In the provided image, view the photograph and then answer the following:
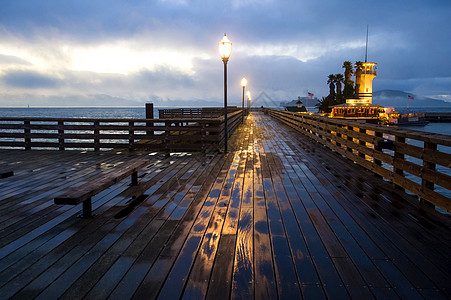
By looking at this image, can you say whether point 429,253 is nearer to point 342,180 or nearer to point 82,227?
point 342,180

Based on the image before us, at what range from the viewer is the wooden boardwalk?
2414 millimetres

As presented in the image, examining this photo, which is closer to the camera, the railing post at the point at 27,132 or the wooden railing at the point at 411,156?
the wooden railing at the point at 411,156

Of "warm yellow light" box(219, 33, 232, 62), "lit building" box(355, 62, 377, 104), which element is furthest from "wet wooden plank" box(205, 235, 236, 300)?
"lit building" box(355, 62, 377, 104)

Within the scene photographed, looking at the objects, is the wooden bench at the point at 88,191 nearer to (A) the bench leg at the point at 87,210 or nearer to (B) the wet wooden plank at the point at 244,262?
(A) the bench leg at the point at 87,210

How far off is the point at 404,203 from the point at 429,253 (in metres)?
1.71

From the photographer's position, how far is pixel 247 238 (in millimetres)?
Answer: 3314

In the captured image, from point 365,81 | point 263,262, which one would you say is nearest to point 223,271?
point 263,262

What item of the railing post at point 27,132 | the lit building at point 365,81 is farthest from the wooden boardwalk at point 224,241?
the lit building at point 365,81

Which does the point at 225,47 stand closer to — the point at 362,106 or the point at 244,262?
the point at 244,262

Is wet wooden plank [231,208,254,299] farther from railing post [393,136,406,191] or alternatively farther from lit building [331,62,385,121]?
lit building [331,62,385,121]

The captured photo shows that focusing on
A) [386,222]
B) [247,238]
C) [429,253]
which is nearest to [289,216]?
[247,238]

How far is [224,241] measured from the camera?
324 cm

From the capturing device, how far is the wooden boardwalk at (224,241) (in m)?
2.41

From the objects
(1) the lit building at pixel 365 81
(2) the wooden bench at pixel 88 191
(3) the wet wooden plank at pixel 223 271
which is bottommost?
(3) the wet wooden plank at pixel 223 271
